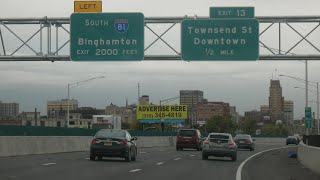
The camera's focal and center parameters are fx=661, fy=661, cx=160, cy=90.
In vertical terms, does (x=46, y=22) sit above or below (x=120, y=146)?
above

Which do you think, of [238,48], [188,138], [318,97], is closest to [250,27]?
[238,48]

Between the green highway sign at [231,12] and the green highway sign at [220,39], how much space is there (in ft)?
0.81

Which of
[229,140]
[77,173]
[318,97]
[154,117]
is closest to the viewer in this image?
[77,173]

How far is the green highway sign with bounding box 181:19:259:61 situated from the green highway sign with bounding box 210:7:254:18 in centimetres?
25

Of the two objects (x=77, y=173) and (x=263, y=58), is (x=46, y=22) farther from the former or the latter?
(x=77, y=173)

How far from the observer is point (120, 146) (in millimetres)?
27703

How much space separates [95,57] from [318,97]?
5239 centimetres

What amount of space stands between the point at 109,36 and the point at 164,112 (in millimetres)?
80858

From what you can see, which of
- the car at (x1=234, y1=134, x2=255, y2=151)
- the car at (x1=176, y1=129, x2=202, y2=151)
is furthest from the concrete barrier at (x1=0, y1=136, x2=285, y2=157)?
the car at (x1=234, y1=134, x2=255, y2=151)

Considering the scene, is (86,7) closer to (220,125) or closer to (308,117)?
(308,117)

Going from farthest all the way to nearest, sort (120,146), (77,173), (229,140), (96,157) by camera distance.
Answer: (229,140), (96,157), (120,146), (77,173)

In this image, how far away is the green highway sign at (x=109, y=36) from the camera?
1228 inches

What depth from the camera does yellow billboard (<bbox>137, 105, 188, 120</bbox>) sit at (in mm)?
112250

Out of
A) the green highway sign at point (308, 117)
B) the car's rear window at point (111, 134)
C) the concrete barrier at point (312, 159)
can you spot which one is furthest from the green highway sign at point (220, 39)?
the green highway sign at point (308, 117)
